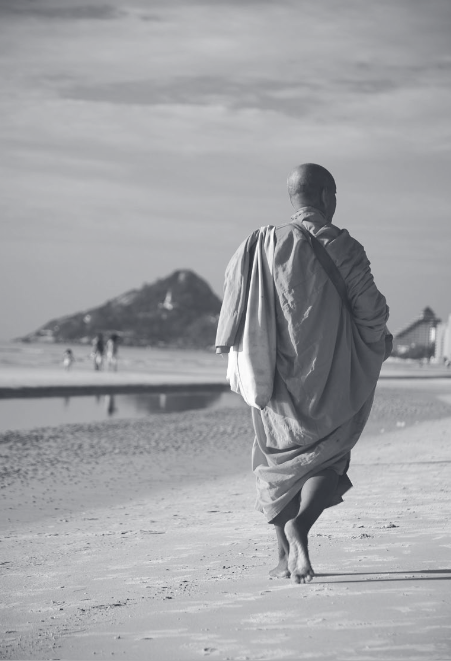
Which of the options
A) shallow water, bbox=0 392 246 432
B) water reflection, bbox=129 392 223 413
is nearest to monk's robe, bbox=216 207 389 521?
shallow water, bbox=0 392 246 432

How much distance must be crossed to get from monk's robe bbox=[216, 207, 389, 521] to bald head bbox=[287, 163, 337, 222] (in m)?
0.19

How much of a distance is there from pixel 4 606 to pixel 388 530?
223cm

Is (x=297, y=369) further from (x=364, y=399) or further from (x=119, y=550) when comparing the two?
(x=119, y=550)

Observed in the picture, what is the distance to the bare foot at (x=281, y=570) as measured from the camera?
14.4 feet

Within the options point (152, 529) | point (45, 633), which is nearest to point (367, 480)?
point (152, 529)

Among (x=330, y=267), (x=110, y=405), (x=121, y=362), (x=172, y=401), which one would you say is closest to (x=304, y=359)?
(x=330, y=267)

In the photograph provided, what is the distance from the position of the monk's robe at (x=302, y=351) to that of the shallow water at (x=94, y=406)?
10345 millimetres

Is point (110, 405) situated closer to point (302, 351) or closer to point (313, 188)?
point (313, 188)

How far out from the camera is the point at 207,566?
488cm

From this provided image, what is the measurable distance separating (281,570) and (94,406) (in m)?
15.5

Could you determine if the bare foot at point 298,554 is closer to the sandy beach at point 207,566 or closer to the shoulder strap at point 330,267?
the sandy beach at point 207,566

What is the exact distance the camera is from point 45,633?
377 cm

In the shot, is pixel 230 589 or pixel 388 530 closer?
pixel 230 589

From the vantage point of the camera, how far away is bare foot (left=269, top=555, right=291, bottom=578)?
14.4 ft
